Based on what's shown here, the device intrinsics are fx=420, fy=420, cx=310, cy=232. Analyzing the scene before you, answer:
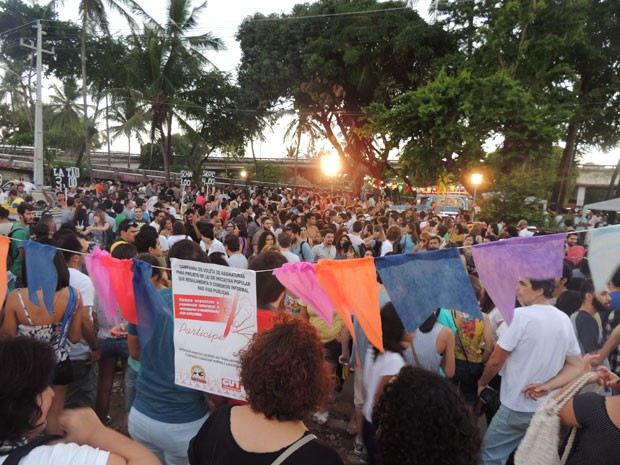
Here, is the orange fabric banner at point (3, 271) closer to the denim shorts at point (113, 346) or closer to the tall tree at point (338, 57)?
the denim shorts at point (113, 346)

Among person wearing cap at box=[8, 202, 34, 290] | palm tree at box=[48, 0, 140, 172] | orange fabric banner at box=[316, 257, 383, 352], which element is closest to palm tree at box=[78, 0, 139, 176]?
palm tree at box=[48, 0, 140, 172]

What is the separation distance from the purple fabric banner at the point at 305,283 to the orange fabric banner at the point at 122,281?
989 millimetres

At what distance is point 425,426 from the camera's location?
144cm

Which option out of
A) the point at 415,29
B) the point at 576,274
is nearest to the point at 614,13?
the point at 415,29

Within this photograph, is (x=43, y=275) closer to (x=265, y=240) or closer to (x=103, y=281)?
(x=103, y=281)

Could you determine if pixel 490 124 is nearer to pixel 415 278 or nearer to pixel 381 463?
pixel 415 278

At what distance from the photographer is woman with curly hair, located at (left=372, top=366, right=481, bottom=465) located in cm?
142

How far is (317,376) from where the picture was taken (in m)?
1.74

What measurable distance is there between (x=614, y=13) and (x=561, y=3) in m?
4.84

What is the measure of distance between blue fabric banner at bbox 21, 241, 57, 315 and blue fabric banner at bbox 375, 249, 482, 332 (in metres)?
2.28

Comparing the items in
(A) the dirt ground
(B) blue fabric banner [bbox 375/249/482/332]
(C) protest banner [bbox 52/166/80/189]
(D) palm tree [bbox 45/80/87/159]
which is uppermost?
(D) palm tree [bbox 45/80/87/159]

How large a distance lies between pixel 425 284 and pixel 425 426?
4.29 ft

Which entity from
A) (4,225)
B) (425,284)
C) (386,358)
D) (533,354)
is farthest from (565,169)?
(4,225)

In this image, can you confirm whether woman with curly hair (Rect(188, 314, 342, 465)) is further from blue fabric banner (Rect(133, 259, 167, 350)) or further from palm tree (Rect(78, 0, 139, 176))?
palm tree (Rect(78, 0, 139, 176))
